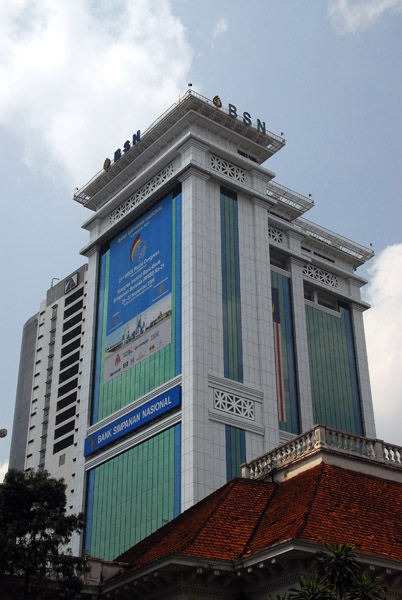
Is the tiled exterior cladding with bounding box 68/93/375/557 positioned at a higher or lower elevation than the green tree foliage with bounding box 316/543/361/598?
higher

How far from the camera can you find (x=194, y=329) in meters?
68.9

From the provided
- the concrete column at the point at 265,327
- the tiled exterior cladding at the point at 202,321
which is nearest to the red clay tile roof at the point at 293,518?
the tiled exterior cladding at the point at 202,321

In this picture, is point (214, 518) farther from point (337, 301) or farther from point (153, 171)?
point (337, 301)

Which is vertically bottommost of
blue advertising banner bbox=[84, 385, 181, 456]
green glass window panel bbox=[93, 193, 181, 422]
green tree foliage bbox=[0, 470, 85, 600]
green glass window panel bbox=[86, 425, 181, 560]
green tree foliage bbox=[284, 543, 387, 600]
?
green tree foliage bbox=[284, 543, 387, 600]

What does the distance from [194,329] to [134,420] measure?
9685mm

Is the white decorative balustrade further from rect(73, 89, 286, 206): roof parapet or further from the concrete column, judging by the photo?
rect(73, 89, 286, 206): roof parapet

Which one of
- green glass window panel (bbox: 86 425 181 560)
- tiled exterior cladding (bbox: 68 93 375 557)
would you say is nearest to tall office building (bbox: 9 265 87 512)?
tiled exterior cladding (bbox: 68 93 375 557)

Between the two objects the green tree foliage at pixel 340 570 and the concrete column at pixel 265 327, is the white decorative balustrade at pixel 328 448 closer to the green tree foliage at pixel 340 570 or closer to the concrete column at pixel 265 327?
the green tree foliage at pixel 340 570

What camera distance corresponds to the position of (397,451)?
33.1 meters

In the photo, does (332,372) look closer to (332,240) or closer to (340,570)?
(332,240)

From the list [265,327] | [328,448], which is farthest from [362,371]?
[328,448]

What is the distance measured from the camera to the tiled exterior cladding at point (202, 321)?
68.2 metres

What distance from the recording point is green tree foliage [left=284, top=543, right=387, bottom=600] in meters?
20.7

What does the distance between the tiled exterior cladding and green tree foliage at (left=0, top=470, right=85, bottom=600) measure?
35023 millimetres
